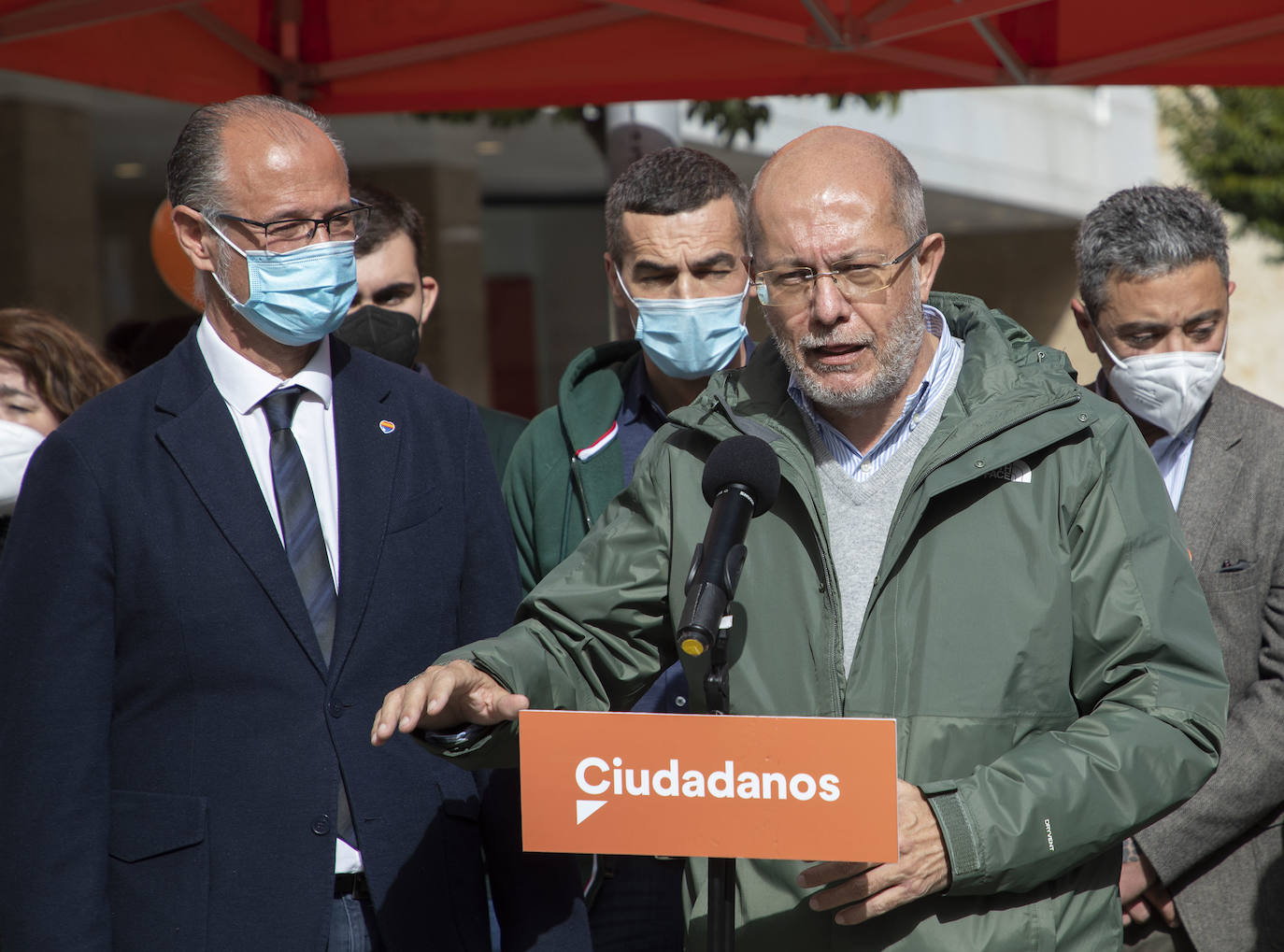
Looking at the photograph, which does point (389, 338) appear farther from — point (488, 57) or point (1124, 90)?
point (1124, 90)

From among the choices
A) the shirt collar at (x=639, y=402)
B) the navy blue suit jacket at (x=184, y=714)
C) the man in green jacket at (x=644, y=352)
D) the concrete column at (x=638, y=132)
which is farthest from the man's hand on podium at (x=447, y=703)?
the concrete column at (x=638, y=132)

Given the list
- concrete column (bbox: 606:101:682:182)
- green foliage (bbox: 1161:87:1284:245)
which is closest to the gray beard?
concrete column (bbox: 606:101:682:182)

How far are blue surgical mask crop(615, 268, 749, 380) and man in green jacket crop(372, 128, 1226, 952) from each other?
97 centimetres

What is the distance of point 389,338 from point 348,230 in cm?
121

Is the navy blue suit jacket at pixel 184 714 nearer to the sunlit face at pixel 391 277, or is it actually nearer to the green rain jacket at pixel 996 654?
the green rain jacket at pixel 996 654

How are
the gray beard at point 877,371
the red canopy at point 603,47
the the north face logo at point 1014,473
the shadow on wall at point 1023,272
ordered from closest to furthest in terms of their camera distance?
the the north face logo at point 1014,473 < the gray beard at point 877,371 < the red canopy at point 603,47 < the shadow on wall at point 1023,272

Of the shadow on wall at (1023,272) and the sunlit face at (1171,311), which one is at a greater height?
the sunlit face at (1171,311)

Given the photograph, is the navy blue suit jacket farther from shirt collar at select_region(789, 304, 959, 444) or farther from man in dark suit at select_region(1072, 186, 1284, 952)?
man in dark suit at select_region(1072, 186, 1284, 952)

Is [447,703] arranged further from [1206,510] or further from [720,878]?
[1206,510]

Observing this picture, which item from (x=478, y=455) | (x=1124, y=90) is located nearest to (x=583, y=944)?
(x=478, y=455)

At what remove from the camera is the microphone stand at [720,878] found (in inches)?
77.8

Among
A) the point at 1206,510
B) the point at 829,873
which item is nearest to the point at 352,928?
the point at 829,873

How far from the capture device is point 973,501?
7.91 feet

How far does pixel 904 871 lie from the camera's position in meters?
2.12
